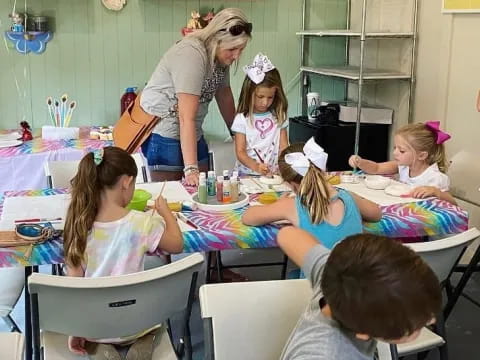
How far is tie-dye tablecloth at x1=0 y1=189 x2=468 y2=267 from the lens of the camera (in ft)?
6.35

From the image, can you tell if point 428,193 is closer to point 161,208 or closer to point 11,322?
point 161,208

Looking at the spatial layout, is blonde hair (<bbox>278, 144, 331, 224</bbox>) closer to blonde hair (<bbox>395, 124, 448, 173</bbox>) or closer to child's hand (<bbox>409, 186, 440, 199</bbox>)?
child's hand (<bbox>409, 186, 440, 199</bbox>)

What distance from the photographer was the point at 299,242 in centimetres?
155

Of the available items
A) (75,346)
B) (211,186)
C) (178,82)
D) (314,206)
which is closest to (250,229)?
(314,206)

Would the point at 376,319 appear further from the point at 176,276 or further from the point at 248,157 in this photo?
the point at 248,157

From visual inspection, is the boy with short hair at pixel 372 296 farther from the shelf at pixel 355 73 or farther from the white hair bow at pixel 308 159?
the shelf at pixel 355 73

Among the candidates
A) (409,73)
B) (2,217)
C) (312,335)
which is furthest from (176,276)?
(409,73)

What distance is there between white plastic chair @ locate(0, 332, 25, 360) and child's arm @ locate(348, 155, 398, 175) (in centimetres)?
160

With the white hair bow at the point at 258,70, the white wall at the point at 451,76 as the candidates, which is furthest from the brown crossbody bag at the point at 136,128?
the white wall at the point at 451,76

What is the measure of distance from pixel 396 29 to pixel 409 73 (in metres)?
0.33

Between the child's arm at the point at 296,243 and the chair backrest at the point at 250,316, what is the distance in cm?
11

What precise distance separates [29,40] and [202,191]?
2.32 m

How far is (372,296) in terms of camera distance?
3.55ft

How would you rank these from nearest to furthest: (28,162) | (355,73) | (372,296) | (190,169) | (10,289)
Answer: (372,296) < (10,289) < (190,169) < (28,162) < (355,73)
